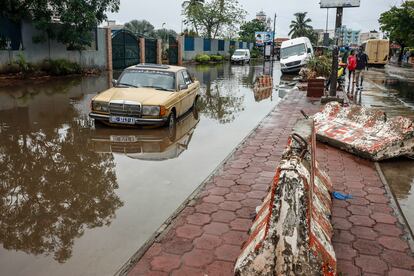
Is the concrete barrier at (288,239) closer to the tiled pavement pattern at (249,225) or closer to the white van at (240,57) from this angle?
the tiled pavement pattern at (249,225)

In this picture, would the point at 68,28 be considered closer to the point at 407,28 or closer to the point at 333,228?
the point at 333,228

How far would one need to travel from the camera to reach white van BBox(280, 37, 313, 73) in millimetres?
25594

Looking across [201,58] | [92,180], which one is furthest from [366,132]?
[201,58]

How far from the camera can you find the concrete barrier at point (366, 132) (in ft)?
22.2

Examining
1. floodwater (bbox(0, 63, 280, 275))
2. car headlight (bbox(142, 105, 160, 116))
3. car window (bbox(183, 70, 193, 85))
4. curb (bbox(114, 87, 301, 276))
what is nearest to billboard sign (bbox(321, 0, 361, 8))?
floodwater (bbox(0, 63, 280, 275))

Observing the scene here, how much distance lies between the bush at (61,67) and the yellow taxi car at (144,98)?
11981 millimetres

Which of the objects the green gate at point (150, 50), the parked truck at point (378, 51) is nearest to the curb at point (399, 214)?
the green gate at point (150, 50)

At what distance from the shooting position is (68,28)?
805 inches

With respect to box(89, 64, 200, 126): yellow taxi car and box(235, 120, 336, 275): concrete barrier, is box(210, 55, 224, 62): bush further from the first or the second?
box(235, 120, 336, 275): concrete barrier

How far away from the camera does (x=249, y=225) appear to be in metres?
4.41

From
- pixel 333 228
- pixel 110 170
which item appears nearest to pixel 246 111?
pixel 110 170

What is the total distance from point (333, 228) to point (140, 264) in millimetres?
2210

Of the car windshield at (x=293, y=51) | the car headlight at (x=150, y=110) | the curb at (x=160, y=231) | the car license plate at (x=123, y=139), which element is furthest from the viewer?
the car windshield at (x=293, y=51)

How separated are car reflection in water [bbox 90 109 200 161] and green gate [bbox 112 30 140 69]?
1885 centimetres
